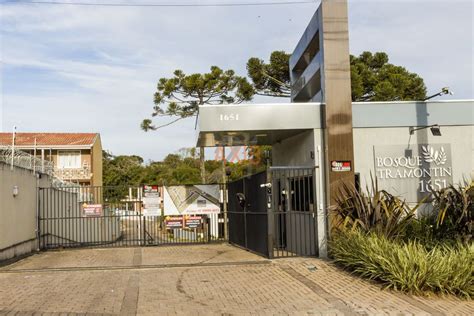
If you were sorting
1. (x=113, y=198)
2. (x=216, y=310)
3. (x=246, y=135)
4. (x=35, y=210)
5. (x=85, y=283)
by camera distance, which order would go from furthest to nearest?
(x=113, y=198), (x=35, y=210), (x=246, y=135), (x=85, y=283), (x=216, y=310)

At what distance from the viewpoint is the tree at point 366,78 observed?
27.8 m

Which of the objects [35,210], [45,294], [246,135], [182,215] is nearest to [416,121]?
[246,135]

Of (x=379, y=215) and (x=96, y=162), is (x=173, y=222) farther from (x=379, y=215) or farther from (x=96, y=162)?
(x=96, y=162)

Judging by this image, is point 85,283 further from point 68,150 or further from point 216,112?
point 68,150

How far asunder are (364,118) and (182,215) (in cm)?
702

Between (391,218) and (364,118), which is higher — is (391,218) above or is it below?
below

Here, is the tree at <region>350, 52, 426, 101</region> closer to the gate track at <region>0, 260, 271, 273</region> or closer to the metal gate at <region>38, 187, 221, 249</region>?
the metal gate at <region>38, 187, 221, 249</region>

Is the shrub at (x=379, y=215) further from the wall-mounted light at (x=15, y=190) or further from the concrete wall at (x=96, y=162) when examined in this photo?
the concrete wall at (x=96, y=162)

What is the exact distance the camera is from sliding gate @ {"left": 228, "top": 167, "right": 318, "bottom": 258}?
12484mm

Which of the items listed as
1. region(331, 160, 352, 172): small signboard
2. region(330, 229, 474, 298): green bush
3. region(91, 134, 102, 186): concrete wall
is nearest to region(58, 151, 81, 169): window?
region(91, 134, 102, 186): concrete wall

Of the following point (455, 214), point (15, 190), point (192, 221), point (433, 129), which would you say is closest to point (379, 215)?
point (455, 214)

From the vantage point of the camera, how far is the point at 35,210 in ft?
52.4

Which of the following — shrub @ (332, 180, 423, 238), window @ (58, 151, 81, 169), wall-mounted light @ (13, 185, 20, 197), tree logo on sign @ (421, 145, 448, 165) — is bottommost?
shrub @ (332, 180, 423, 238)

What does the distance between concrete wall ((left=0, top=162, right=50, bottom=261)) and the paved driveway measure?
0.67 m
